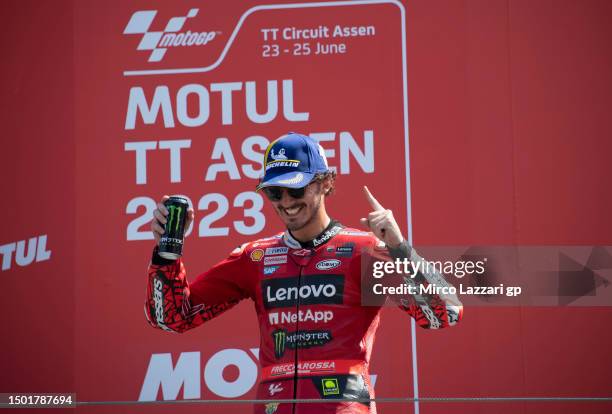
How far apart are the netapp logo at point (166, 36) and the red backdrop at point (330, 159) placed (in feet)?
0.06

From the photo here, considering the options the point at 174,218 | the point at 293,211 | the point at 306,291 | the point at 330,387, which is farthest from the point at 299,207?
the point at 330,387

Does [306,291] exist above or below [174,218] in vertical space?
below

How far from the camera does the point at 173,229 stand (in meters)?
2.64

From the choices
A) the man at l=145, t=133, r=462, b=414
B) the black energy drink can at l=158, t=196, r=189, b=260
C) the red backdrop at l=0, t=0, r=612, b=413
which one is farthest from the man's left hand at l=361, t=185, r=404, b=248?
the red backdrop at l=0, t=0, r=612, b=413

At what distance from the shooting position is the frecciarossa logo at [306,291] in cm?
263

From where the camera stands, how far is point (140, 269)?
4.18 m

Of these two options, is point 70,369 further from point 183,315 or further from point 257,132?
point 183,315

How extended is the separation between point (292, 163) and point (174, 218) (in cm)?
36

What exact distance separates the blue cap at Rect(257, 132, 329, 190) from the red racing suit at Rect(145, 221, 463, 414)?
0.18 m

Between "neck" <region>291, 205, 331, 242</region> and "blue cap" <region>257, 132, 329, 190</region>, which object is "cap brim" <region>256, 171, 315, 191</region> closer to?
"blue cap" <region>257, 132, 329, 190</region>

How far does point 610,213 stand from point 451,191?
0.66 meters

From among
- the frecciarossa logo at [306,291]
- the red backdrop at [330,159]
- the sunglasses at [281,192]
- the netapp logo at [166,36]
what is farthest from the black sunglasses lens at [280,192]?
the netapp logo at [166,36]

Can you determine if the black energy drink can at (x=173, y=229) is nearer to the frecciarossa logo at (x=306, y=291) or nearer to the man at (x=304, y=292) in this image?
the man at (x=304, y=292)

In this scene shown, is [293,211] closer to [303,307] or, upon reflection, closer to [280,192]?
[280,192]
